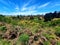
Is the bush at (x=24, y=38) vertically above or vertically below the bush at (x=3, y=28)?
below

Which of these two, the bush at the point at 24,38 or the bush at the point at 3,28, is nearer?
the bush at the point at 24,38

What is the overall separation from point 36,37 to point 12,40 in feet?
3.54

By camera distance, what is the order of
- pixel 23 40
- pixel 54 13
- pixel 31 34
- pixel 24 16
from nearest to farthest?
1. pixel 23 40
2. pixel 31 34
3. pixel 54 13
4. pixel 24 16

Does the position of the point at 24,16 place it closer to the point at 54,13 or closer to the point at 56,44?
the point at 54,13

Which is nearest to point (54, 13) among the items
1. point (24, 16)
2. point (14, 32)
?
point (24, 16)

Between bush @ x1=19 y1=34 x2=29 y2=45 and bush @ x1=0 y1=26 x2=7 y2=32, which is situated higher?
bush @ x1=0 y1=26 x2=7 y2=32

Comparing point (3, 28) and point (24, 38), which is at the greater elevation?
point (3, 28)

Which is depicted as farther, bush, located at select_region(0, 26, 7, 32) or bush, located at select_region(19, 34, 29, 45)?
bush, located at select_region(0, 26, 7, 32)

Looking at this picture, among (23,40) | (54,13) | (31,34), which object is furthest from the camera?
(54,13)

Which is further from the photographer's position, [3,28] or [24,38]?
[3,28]

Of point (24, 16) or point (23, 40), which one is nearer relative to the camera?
point (23, 40)

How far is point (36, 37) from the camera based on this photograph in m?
9.06

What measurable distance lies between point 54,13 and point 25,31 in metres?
12.9

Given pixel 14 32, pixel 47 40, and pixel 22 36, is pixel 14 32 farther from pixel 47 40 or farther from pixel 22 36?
pixel 47 40
